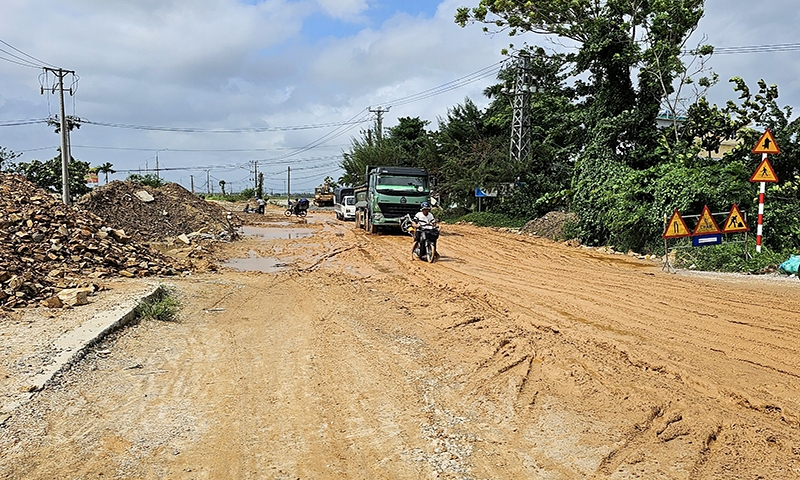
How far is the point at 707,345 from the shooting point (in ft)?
22.1

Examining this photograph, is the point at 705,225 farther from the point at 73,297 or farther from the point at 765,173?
the point at 73,297

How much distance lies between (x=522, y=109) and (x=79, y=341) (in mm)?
26491

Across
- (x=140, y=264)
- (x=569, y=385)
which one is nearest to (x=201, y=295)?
(x=140, y=264)

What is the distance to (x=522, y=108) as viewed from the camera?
30.1m

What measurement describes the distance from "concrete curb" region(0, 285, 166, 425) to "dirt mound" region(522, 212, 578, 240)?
57.9ft

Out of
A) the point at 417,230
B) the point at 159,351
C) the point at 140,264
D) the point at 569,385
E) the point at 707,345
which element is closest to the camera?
the point at 569,385

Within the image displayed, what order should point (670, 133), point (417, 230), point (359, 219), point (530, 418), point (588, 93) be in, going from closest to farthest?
point (530, 418)
point (417, 230)
point (670, 133)
point (588, 93)
point (359, 219)

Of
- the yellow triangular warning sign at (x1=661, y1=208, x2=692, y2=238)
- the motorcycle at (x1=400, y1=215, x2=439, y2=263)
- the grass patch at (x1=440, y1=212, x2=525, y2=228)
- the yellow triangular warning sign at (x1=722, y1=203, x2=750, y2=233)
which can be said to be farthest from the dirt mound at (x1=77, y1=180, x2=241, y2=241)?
the yellow triangular warning sign at (x1=722, y1=203, x2=750, y2=233)

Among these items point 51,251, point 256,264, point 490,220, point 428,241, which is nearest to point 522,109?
point 490,220

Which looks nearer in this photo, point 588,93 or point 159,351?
point 159,351

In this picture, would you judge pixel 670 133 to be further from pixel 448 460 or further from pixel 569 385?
pixel 448 460

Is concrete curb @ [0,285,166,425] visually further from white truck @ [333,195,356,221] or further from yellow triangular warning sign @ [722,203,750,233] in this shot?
white truck @ [333,195,356,221]

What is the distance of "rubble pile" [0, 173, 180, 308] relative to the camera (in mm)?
9373

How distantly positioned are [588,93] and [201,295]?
22275 mm
